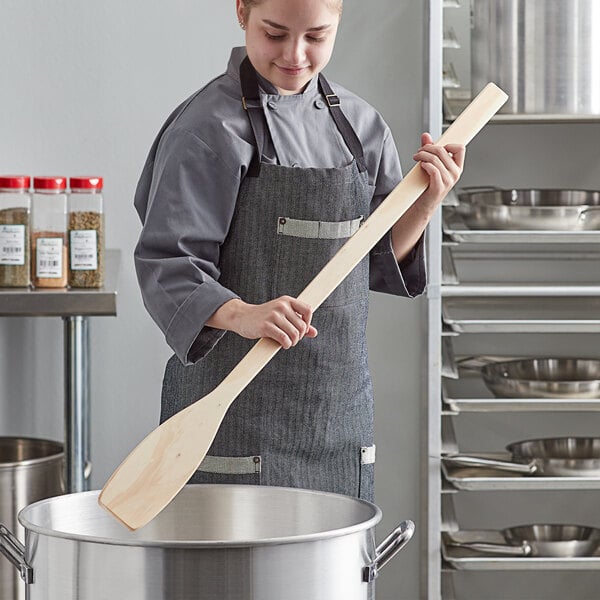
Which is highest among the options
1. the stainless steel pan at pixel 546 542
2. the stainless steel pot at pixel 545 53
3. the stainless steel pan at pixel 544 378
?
the stainless steel pot at pixel 545 53

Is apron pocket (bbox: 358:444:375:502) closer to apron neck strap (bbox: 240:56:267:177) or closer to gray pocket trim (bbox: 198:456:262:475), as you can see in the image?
gray pocket trim (bbox: 198:456:262:475)

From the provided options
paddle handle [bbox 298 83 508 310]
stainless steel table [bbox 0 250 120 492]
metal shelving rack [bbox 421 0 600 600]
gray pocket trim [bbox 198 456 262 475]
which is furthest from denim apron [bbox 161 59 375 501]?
metal shelving rack [bbox 421 0 600 600]

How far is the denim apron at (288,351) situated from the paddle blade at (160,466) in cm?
44

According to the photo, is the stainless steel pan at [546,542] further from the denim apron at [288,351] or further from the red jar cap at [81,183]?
the red jar cap at [81,183]

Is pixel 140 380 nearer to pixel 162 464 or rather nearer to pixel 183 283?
pixel 183 283

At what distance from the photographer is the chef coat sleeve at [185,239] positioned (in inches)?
55.4

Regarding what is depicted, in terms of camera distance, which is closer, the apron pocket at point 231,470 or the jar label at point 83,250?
the apron pocket at point 231,470

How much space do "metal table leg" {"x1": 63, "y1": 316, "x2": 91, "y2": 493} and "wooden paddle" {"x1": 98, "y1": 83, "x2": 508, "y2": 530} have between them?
1144mm

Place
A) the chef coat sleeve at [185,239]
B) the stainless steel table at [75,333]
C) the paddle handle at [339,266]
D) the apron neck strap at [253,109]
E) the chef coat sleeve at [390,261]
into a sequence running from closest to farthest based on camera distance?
the paddle handle at [339,266]
the chef coat sleeve at [185,239]
the apron neck strap at [253,109]
the chef coat sleeve at [390,261]
the stainless steel table at [75,333]

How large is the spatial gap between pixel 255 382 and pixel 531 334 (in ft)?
4.10

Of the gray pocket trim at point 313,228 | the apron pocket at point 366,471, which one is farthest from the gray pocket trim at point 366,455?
the gray pocket trim at point 313,228

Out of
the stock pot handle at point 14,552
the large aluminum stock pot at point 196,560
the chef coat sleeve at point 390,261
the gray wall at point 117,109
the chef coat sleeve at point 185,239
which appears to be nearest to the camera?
the large aluminum stock pot at point 196,560

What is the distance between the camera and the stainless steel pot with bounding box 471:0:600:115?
2340 mm

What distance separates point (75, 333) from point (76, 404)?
0.50ft
